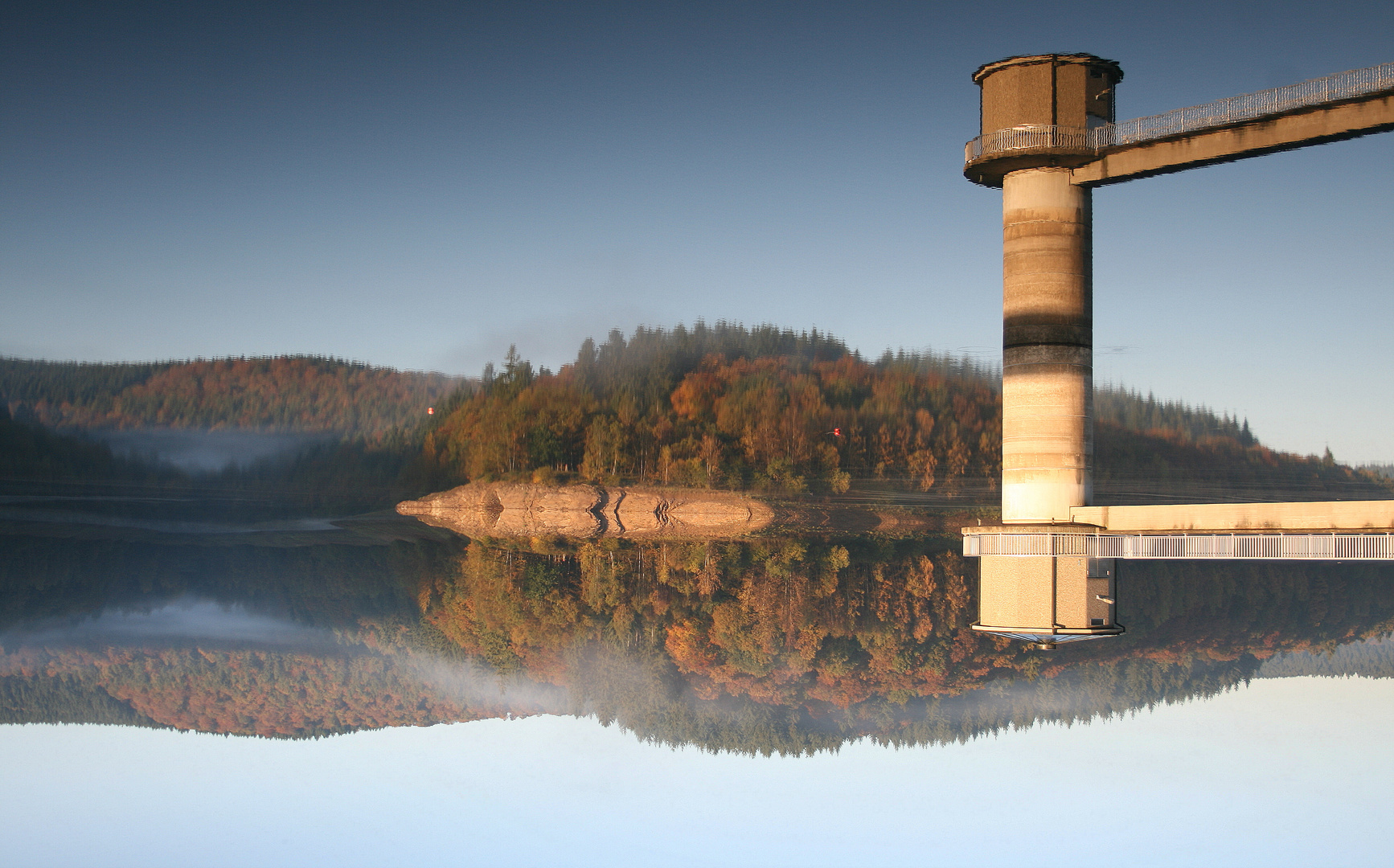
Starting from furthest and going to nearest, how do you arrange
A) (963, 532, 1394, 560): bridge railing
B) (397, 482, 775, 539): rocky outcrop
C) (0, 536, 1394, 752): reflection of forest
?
1. (397, 482, 775, 539): rocky outcrop
2. (0, 536, 1394, 752): reflection of forest
3. (963, 532, 1394, 560): bridge railing

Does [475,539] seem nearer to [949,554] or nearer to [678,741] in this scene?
[949,554]

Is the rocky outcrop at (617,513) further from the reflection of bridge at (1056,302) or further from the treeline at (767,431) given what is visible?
the reflection of bridge at (1056,302)

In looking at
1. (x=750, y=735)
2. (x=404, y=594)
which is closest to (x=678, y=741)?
(x=750, y=735)

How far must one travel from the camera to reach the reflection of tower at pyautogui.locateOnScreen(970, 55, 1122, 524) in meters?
27.2

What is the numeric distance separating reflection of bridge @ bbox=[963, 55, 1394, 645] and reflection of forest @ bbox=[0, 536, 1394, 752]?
17.9 m

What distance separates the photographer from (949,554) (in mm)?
86438

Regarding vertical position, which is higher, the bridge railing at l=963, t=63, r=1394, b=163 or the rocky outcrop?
the bridge railing at l=963, t=63, r=1394, b=163

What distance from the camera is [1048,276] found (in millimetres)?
27156

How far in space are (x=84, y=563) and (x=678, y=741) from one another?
66258 mm

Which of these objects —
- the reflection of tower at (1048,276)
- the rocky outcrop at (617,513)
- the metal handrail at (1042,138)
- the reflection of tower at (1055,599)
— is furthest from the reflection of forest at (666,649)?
the rocky outcrop at (617,513)

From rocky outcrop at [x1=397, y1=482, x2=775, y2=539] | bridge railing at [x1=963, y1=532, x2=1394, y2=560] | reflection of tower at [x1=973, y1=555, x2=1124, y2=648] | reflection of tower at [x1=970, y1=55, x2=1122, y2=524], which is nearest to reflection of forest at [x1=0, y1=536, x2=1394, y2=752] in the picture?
reflection of tower at [x1=973, y1=555, x2=1124, y2=648]

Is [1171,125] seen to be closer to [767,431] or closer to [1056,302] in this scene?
[1056,302]

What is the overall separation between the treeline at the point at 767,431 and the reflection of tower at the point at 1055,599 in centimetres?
8472

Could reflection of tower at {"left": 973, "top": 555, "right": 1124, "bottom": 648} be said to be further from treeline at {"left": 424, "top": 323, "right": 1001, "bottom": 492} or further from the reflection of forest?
treeline at {"left": 424, "top": 323, "right": 1001, "bottom": 492}
